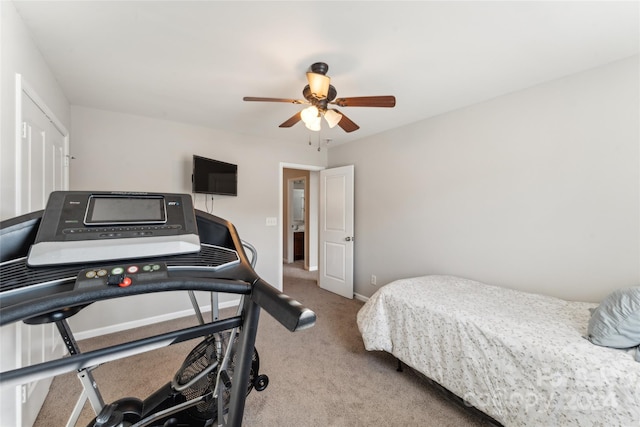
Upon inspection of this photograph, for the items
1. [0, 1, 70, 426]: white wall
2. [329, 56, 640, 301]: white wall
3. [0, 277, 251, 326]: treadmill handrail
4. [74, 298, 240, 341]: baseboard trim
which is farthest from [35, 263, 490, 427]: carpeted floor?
[0, 277, 251, 326]: treadmill handrail

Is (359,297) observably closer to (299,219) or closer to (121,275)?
(299,219)

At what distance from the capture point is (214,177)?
312 cm

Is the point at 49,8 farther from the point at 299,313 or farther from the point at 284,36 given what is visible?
the point at 299,313

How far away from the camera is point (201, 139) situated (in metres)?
3.25

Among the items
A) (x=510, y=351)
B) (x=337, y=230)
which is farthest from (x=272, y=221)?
(x=510, y=351)

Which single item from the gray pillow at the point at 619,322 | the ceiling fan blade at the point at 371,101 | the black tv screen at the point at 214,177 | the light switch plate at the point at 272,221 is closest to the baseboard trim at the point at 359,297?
the light switch plate at the point at 272,221

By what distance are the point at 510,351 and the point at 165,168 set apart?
11.4ft

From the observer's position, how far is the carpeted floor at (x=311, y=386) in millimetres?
1676

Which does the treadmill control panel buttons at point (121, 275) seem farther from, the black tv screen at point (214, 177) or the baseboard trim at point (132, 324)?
the baseboard trim at point (132, 324)

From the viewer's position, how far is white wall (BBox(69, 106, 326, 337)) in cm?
266

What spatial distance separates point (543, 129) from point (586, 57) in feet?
1.69

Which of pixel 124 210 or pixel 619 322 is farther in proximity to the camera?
pixel 619 322

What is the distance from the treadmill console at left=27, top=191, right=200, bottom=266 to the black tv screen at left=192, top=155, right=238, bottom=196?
212 centimetres

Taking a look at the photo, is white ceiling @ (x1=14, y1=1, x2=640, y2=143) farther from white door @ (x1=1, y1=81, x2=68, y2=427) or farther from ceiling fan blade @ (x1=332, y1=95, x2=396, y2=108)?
white door @ (x1=1, y1=81, x2=68, y2=427)
